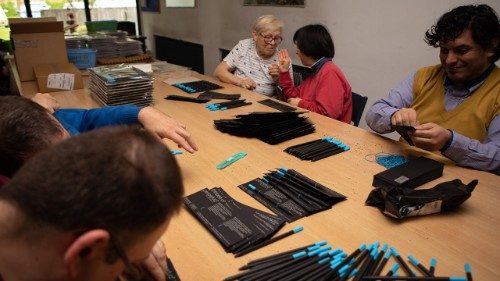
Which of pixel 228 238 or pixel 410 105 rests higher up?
pixel 410 105

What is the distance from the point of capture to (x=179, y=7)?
580 cm

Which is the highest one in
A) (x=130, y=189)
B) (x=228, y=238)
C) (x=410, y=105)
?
(x=130, y=189)

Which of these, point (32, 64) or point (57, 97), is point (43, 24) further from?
point (57, 97)

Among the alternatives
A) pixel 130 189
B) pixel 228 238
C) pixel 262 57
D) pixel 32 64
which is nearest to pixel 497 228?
pixel 228 238

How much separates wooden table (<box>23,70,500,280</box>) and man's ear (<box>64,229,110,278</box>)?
1.23 ft

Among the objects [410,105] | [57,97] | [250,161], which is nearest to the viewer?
[250,161]

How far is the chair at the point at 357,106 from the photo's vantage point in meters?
2.25

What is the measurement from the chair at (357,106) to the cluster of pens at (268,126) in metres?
0.61

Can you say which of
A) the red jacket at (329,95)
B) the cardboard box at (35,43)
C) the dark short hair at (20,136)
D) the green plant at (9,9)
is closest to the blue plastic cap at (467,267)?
the dark short hair at (20,136)

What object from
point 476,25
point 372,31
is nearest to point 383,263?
point 476,25

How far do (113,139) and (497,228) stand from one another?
1.10m

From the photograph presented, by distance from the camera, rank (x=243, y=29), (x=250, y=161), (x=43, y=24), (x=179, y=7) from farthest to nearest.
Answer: (x=179, y=7)
(x=243, y=29)
(x=43, y=24)
(x=250, y=161)

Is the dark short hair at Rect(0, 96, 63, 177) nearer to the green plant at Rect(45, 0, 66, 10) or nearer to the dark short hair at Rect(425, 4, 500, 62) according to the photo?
the dark short hair at Rect(425, 4, 500, 62)

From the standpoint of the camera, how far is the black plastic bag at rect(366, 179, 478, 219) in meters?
1.06
